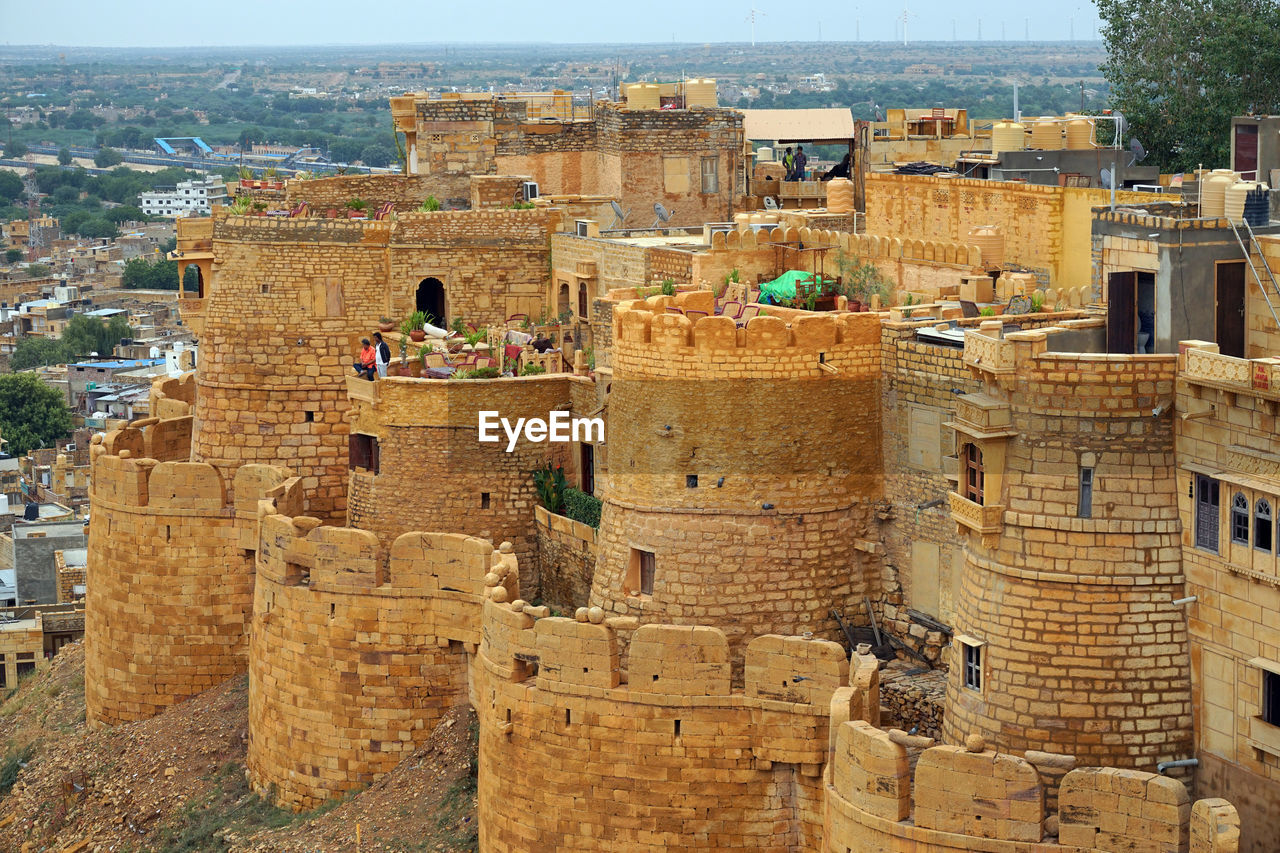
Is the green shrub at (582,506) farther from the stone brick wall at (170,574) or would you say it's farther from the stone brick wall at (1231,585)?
the stone brick wall at (1231,585)

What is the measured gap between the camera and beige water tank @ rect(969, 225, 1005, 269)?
34.3 m

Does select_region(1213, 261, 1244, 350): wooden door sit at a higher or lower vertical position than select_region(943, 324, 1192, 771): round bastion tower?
higher

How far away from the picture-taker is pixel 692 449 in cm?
2978

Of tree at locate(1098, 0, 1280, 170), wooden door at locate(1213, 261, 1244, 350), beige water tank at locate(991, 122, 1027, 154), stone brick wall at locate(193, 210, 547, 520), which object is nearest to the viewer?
wooden door at locate(1213, 261, 1244, 350)

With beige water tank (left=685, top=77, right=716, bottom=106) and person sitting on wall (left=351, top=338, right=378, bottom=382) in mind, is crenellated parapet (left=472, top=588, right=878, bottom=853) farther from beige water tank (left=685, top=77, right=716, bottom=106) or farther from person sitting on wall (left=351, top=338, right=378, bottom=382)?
beige water tank (left=685, top=77, right=716, bottom=106)

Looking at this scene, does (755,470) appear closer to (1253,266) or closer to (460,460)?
(1253,266)

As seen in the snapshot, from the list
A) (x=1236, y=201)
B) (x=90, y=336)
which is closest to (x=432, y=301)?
(x=1236, y=201)

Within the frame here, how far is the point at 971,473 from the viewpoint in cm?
2612

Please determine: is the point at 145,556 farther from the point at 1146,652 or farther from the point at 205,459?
the point at 1146,652

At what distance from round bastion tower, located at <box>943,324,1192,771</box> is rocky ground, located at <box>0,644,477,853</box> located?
9.43m

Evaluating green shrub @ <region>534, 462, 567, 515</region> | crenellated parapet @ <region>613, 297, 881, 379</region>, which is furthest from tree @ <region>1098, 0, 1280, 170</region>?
crenellated parapet @ <region>613, 297, 881, 379</region>

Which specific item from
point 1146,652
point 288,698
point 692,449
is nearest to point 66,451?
point 288,698

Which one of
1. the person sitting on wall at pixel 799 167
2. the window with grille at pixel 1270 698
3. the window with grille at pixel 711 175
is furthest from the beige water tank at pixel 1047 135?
the window with grille at pixel 1270 698

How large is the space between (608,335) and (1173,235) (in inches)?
471
